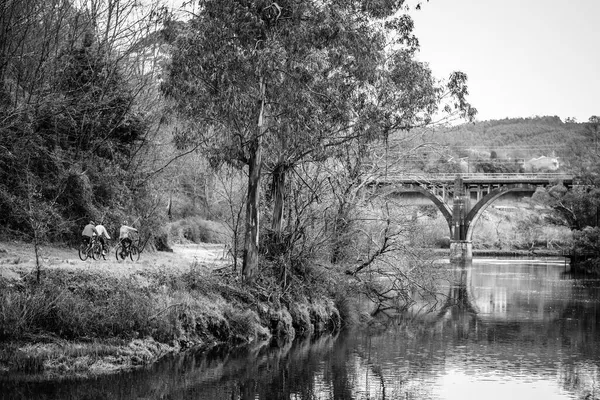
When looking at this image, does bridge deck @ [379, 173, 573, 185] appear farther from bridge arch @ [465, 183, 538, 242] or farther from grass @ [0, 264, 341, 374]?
grass @ [0, 264, 341, 374]

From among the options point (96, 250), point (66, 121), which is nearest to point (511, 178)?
point (66, 121)

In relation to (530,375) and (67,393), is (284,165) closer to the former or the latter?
(530,375)

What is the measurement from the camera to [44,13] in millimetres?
28750

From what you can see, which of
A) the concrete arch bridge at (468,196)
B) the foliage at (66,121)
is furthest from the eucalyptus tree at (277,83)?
the concrete arch bridge at (468,196)

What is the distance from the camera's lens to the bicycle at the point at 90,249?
2566 cm

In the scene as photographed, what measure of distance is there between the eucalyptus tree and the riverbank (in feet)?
5.21

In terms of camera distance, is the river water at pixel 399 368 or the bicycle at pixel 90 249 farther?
the bicycle at pixel 90 249

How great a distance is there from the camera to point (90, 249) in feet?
84.4

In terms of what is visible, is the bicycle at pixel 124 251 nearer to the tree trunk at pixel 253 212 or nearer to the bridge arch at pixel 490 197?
the tree trunk at pixel 253 212

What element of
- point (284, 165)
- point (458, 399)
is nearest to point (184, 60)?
point (284, 165)

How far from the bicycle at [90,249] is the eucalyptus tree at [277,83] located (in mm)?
4411

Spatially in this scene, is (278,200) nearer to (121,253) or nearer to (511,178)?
(121,253)

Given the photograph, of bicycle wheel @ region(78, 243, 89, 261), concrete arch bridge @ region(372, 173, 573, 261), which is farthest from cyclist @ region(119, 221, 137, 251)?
concrete arch bridge @ region(372, 173, 573, 261)

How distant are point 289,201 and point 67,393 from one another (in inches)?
527
